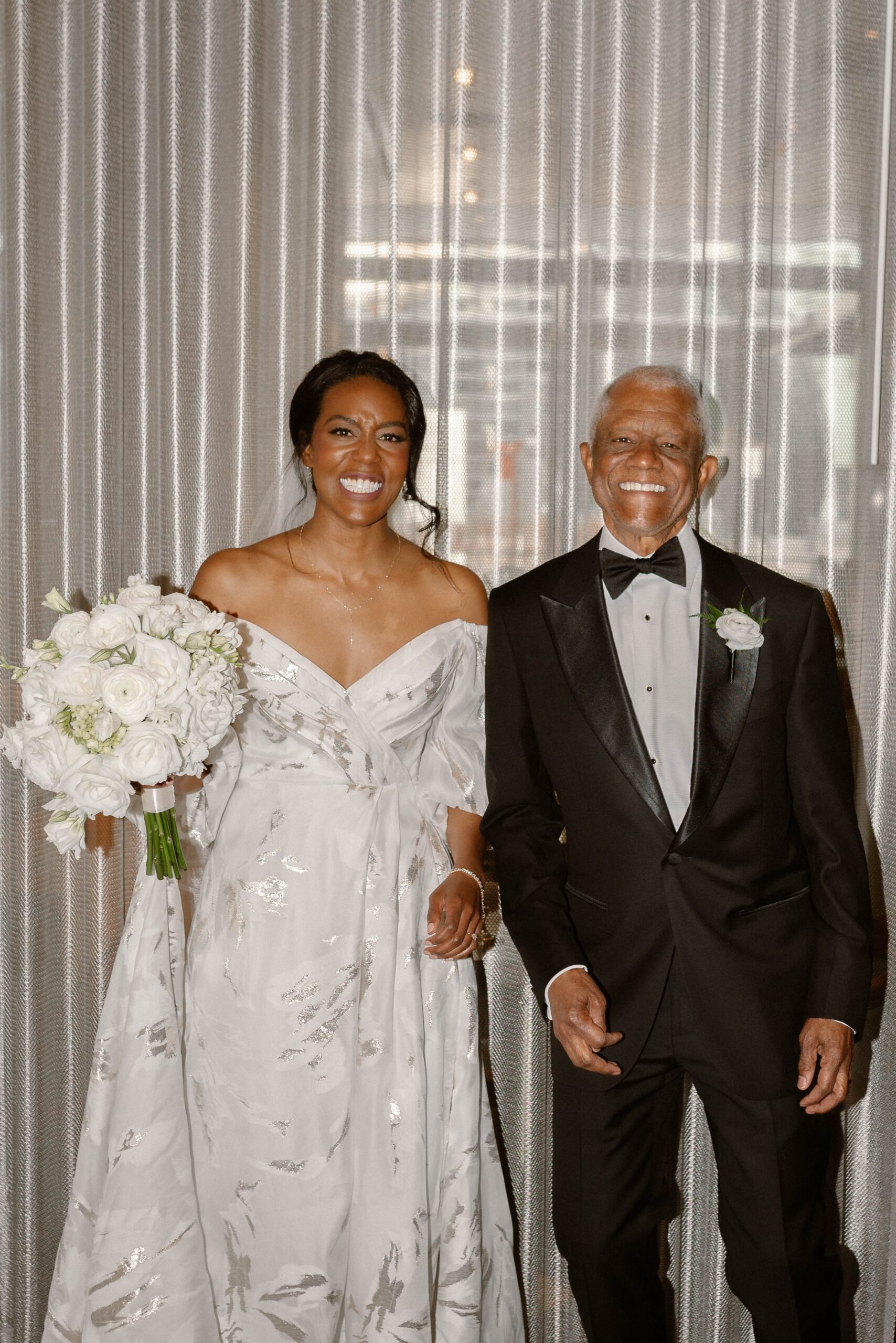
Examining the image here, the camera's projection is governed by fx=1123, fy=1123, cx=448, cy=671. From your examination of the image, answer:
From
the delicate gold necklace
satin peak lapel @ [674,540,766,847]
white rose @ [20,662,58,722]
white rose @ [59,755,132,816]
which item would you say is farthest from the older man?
white rose @ [20,662,58,722]

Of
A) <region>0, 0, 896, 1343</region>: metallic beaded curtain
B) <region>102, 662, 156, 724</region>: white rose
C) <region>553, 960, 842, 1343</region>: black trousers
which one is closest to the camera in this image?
<region>102, 662, 156, 724</region>: white rose

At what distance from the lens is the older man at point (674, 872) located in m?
1.79

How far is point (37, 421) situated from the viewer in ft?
8.01

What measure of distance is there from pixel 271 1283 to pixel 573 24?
2.51 meters

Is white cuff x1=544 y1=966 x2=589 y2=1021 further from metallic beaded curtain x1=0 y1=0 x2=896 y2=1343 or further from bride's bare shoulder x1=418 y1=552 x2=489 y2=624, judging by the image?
metallic beaded curtain x1=0 y1=0 x2=896 y2=1343

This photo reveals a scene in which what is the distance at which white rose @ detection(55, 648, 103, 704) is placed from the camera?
172 cm

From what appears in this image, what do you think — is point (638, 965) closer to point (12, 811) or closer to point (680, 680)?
point (680, 680)

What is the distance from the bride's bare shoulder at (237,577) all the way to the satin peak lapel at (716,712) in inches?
30.8

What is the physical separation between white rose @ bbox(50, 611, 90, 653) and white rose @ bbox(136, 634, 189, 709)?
0.13 meters

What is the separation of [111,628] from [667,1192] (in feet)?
4.42

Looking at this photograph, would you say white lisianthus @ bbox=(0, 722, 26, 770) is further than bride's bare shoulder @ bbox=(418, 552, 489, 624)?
No

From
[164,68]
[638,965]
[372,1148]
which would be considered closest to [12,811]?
[372,1148]

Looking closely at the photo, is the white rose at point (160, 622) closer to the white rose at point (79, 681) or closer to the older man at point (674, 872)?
the white rose at point (79, 681)

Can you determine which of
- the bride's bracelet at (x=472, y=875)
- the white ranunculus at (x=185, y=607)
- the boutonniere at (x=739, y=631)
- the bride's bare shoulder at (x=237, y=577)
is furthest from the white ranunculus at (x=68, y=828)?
the boutonniere at (x=739, y=631)
